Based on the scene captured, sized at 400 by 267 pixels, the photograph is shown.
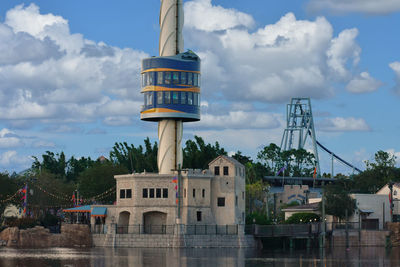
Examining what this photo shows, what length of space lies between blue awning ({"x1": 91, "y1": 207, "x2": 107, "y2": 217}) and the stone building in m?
0.72

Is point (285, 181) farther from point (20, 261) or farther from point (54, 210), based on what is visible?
point (20, 261)

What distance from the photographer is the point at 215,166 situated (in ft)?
324

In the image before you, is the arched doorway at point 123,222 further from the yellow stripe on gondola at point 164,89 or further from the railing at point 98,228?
the yellow stripe on gondola at point 164,89

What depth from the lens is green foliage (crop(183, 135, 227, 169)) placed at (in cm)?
13125

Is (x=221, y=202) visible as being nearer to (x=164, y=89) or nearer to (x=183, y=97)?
(x=183, y=97)

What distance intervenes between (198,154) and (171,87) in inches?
1324

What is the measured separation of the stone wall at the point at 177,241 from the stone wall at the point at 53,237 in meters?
3.56

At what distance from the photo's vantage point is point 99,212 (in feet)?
324

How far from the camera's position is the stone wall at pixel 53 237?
316 ft

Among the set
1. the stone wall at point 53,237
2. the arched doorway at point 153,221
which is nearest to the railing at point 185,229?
the arched doorway at point 153,221

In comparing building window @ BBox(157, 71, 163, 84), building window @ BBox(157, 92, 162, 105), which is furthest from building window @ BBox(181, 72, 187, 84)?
building window @ BBox(157, 92, 162, 105)

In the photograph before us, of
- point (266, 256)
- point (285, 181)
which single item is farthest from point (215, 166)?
point (285, 181)

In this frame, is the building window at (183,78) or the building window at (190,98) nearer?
the building window at (183,78)

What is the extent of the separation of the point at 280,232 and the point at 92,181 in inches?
1660
